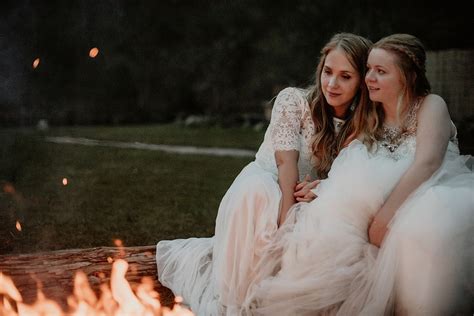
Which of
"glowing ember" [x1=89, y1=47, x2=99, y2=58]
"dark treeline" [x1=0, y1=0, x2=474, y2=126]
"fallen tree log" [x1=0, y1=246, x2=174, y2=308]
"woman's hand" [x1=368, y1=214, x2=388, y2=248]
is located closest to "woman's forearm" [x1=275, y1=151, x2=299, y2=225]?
"woman's hand" [x1=368, y1=214, x2=388, y2=248]

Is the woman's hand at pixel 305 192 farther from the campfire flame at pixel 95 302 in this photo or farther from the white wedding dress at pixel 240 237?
the campfire flame at pixel 95 302

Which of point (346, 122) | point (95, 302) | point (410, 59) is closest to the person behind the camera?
point (95, 302)

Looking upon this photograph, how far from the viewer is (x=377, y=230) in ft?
8.49

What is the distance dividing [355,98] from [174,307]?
153cm

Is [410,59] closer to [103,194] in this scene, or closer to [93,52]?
[103,194]

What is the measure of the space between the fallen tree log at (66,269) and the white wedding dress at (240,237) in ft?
0.29

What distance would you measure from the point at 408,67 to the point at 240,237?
1.27 metres

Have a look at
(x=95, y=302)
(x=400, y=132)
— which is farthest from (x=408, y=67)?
(x=95, y=302)

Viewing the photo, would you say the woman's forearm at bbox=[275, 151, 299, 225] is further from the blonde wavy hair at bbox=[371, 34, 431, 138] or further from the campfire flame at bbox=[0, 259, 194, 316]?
the campfire flame at bbox=[0, 259, 194, 316]

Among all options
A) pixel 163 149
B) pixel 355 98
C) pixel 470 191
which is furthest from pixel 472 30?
pixel 470 191

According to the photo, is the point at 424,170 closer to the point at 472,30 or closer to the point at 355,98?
the point at 355,98

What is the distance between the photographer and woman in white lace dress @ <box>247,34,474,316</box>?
2434 mm

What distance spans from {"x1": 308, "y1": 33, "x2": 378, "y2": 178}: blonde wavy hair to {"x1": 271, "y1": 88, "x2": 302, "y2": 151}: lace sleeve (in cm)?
10

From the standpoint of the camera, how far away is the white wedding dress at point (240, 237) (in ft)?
9.21
